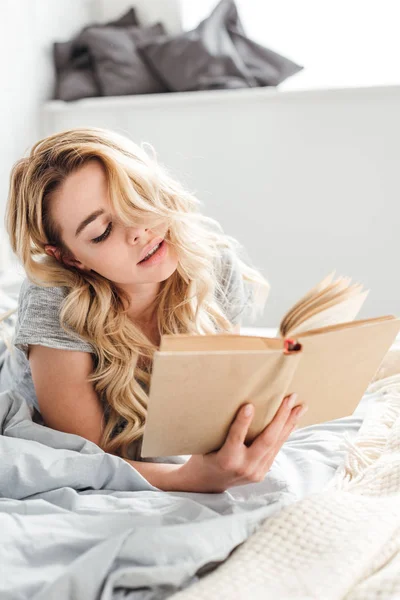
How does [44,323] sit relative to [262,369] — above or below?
below

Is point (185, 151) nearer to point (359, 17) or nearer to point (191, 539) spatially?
point (359, 17)

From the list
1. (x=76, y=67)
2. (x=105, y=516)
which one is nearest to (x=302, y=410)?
(x=105, y=516)

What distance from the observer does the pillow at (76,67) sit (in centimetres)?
274

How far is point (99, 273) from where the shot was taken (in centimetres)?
Result: 115

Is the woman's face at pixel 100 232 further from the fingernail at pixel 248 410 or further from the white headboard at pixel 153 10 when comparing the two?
the white headboard at pixel 153 10

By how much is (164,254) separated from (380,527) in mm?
534

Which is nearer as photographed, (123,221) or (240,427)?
(240,427)

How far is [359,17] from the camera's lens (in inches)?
103

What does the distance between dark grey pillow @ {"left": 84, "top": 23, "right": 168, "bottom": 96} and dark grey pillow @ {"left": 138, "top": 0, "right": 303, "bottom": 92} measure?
60 mm

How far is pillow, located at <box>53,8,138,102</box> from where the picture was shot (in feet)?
9.00

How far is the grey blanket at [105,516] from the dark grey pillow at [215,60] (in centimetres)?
175

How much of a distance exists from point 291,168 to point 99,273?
1595 millimetres

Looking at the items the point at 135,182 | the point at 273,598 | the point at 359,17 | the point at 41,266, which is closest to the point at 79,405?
the point at 41,266

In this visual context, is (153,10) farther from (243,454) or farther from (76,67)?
(243,454)
